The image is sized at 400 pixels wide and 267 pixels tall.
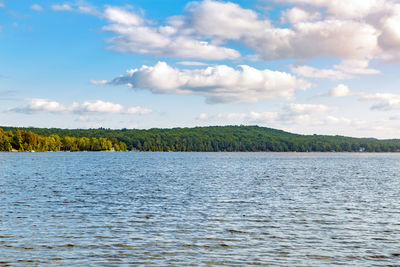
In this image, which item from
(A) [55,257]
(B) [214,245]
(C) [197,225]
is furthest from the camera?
(C) [197,225]

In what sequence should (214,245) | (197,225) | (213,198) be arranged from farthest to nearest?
(213,198) → (197,225) → (214,245)

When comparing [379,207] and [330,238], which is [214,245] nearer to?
[330,238]

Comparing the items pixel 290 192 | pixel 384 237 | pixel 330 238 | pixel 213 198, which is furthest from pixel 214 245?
pixel 290 192

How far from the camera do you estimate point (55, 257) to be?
20156mm

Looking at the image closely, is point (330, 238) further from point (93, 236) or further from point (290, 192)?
point (290, 192)

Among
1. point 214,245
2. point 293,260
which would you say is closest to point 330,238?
point 293,260

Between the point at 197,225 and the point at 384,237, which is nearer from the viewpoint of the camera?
the point at 384,237

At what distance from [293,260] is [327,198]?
85.3 feet

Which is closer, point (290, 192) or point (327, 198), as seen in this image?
point (327, 198)

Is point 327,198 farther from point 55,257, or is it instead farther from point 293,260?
point 55,257

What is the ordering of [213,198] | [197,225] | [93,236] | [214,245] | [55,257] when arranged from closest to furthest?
[55,257]
[214,245]
[93,236]
[197,225]
[213,198]

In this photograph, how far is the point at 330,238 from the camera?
24.9m

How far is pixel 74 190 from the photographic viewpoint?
164 ft

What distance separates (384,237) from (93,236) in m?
17.5
